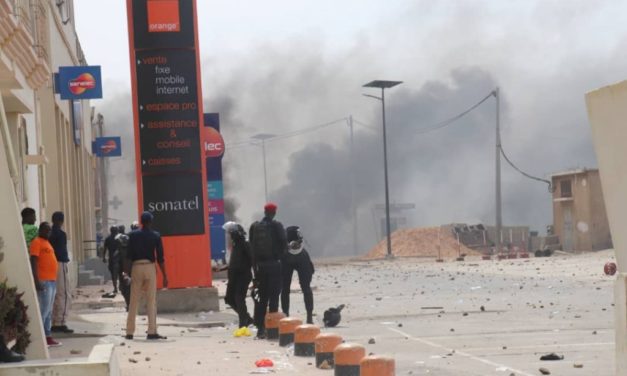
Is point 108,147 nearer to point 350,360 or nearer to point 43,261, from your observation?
point 43,261

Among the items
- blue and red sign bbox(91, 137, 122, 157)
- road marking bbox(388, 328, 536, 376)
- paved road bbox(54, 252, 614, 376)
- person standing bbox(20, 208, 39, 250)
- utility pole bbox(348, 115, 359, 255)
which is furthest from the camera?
utility pole bbox(348, 115, 359, 255)

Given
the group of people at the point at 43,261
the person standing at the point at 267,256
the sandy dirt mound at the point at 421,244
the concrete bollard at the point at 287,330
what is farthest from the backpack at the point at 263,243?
the sandy dirt mound at the point at 421,244

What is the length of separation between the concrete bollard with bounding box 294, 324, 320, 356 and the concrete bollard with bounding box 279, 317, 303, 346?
1.28 m

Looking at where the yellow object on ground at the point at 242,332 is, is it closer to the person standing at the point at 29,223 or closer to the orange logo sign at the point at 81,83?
the person standing at the point at 29,223

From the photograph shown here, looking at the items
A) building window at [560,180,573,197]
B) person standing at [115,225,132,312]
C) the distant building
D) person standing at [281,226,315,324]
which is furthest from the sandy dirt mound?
person standing at [281,226,315,324]

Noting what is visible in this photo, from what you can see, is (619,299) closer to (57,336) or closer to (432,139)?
(57,336)

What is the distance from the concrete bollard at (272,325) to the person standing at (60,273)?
2841 millimetres

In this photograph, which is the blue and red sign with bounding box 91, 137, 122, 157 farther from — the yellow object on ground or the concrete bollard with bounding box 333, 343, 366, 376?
the concrete bollard with bounding box 333, 343, 366, 376

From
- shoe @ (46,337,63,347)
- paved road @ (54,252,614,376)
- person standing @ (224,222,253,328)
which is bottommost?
paved road @ (54,252,614,376)

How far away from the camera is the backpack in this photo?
16.2 m

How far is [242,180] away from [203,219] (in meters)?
74.9

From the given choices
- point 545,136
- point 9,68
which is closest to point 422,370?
point 9,68

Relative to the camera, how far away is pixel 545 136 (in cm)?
8631

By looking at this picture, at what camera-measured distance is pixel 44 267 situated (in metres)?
14.4
